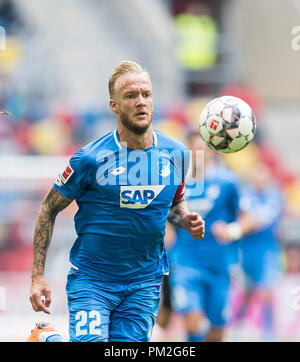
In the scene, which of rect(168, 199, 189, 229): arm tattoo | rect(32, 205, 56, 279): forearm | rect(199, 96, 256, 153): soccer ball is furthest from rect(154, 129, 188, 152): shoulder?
rect(32, 205, 56, 279): forearm

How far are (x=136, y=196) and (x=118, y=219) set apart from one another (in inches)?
8.1

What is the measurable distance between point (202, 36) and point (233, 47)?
59.9 inches

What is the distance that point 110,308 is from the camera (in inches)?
207

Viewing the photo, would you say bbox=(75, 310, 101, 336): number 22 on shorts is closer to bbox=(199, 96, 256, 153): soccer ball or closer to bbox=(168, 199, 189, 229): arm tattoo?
bbox=(168, 199, 189, 229): arm tattoo

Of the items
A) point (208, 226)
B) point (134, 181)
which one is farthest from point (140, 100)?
point (208, 226)

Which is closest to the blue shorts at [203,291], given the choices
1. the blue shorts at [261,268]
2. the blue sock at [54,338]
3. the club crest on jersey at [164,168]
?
the blue sock at [54,338]

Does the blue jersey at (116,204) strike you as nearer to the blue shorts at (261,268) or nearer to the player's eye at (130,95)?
the player's eye at (130,95)

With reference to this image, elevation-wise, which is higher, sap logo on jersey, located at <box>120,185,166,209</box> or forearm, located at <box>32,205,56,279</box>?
sap logo on jersey, located at <box>120,185,166,209</box>

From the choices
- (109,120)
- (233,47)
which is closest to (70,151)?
(109,120)

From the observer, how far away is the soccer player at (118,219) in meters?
5.22

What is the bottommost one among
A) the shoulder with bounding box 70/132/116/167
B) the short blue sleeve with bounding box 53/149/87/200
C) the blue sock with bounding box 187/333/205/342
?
the blue sock with bounding box 187/333/205/342

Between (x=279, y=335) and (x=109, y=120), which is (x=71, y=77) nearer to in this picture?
(x=109, y=120)

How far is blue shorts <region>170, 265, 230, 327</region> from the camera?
8.01m
